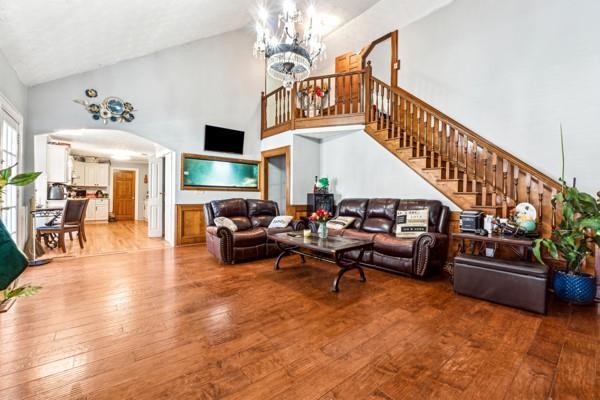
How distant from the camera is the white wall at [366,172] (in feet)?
14.9

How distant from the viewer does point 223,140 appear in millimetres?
6082

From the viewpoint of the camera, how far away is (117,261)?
4176 millimetres

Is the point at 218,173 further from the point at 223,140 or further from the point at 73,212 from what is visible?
the point at 73,212

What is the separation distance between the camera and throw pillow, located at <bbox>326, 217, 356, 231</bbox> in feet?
15.1

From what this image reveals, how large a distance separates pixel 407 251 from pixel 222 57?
5.64m

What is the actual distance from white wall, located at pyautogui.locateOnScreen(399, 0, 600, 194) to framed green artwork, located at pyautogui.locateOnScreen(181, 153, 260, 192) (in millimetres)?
4170

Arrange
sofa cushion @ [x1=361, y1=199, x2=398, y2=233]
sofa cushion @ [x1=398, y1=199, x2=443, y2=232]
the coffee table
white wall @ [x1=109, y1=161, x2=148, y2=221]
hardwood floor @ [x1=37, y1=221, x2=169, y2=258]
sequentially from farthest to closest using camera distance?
1. white wall @ [x1=109, y1=161, x2=148, y2=221]
2. hardwood floor @ [x1=37, y1=221, x2=169, y2=258]
3. sofa cushion @ [x1=361, y1=199, x2=398, y2=233]
4. sofa cushion @ [x1=398, y1=199, x2=443, y2=232]
5. the coffee table

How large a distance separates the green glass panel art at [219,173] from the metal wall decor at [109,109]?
51.7 inches

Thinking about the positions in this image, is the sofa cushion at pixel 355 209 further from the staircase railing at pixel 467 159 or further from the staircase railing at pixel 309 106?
the staircase railing at pixel 309 106

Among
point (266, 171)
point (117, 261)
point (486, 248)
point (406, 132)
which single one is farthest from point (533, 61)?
point (117, 261)

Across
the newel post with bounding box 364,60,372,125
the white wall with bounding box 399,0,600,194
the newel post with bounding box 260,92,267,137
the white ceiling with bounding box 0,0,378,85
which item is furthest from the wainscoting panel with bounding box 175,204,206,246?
the white wall with bounding box 399,0,600,194

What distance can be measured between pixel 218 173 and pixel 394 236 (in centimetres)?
409

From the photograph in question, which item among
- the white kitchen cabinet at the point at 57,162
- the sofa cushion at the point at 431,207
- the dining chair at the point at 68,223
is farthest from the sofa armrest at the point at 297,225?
the white kitchen cabinet at the point at 57,162

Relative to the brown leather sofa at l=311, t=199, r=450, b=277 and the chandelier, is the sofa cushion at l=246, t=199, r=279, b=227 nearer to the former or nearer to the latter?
the brown leather sofa at l=311, t=199, r=450, b=277
